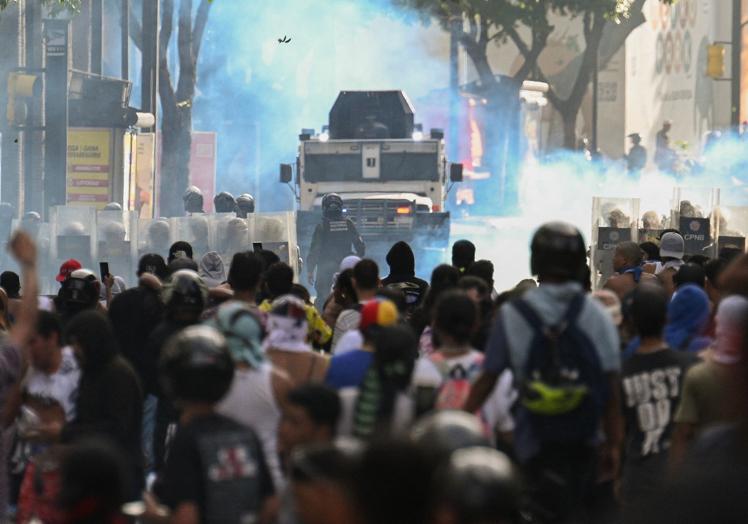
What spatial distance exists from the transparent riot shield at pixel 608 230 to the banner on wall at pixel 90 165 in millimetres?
12472

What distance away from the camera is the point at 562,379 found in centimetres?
641

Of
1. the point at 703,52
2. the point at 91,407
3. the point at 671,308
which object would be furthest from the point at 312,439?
the point at 703,52

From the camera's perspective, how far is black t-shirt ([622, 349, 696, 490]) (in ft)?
24.3

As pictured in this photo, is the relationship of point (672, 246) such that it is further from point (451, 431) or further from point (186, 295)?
point (451, 431)

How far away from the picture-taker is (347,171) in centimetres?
3008

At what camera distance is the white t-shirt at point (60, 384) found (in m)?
7.46

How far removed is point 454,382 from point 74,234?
53.8 ft

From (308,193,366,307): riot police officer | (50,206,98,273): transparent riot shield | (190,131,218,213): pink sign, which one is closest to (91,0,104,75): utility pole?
(190,131,218,213): pink sign

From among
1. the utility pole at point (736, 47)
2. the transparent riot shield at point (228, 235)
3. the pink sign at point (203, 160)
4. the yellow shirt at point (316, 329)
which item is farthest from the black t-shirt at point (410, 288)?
the utility pole at point (736, 47)

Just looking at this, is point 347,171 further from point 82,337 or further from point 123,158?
point 82,337

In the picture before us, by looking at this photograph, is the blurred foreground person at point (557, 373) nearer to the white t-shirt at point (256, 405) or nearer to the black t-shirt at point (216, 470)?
the white t-shirt at point (256, 405)

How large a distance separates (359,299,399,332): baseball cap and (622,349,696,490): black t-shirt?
983mm

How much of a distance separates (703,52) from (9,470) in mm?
69264

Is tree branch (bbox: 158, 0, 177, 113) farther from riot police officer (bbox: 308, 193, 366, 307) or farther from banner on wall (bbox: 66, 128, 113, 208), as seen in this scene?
riot police officer (bbox: 308, 193, 366, 307)
